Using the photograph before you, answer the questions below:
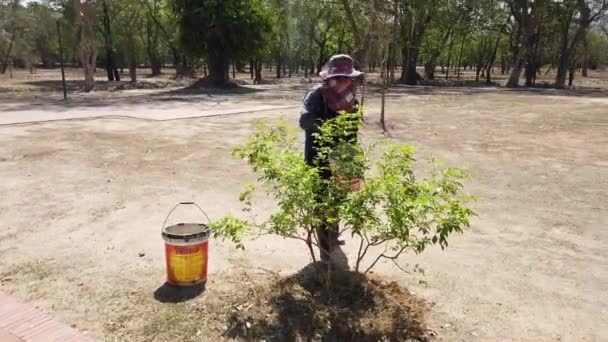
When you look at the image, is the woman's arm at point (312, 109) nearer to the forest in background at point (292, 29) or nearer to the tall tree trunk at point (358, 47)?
the forest in background at point (292, 29)

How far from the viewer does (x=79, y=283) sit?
133 inches

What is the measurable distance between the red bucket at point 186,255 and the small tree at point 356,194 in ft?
1.02

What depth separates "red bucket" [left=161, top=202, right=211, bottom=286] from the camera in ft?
10.1

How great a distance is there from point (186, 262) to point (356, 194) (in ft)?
4.31

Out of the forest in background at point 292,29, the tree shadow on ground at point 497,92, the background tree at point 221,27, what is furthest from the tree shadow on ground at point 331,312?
the background tree at point 221,27

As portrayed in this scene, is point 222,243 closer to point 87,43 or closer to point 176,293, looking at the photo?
point 176,293

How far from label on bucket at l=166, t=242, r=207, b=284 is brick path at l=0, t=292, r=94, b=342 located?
2.24 feet

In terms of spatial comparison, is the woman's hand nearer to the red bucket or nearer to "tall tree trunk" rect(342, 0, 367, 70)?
the red bucket

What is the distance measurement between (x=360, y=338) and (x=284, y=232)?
2.49 feet

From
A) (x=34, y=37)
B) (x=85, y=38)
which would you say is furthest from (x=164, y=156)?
(x=34, y=37)

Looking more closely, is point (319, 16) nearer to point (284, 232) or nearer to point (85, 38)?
point (85, 38)

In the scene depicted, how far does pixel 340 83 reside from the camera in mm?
3215

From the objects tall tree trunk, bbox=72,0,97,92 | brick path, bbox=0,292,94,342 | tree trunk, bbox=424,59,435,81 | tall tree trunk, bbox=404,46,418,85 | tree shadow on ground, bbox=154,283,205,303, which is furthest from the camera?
tree trunk, bbox=424,59,435,81

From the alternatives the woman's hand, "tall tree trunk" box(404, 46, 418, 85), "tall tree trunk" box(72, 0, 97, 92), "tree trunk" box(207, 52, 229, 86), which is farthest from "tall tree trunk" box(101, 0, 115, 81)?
the woman's hand
